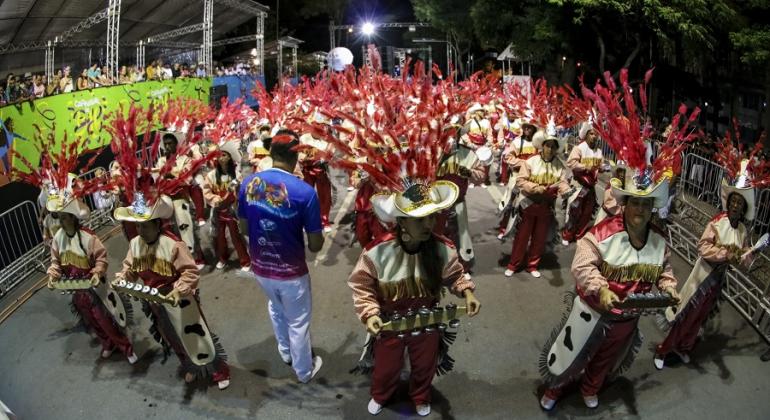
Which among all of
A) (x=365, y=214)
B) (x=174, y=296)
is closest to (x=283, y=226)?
(x=174, y=296)

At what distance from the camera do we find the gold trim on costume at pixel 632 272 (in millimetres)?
3182

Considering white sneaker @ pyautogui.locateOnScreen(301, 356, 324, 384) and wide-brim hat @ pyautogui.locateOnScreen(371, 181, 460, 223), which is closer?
wide-brim hat @ pyautogui.locateOnScreen(371, 181, 460, 223)

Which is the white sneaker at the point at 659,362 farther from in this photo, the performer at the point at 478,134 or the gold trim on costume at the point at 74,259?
the gold trim on costume at the point at 74,259

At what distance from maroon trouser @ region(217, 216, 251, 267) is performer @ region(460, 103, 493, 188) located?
110 inches

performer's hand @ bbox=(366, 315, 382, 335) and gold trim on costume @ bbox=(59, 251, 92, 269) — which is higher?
gold trim on costume @ bbox=(59, 251, 92, 269)

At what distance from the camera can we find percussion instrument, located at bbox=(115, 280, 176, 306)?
334 cm

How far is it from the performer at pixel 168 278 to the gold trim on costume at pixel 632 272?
279cm

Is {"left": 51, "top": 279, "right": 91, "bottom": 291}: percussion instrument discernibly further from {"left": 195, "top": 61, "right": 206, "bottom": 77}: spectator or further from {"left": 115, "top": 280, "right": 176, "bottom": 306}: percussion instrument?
{"left": 195, "top": 61, "right": 206, "bottom": 77}: spectator

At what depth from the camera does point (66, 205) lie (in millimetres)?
3879

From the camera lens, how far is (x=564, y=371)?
11.3 feet

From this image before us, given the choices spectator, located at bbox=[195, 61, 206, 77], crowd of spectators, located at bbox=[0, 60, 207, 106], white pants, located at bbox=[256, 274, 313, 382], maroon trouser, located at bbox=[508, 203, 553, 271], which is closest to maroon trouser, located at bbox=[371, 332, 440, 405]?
white pants, located at bbox=[256, 274, 313, 382]

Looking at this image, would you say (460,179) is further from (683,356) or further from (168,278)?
(168,278)

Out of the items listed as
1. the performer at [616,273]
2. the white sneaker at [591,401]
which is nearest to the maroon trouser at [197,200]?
the performer at [616,273]

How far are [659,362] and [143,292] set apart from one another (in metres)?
3.93
